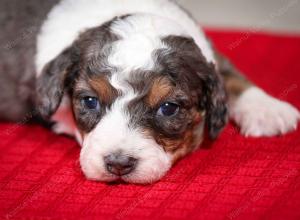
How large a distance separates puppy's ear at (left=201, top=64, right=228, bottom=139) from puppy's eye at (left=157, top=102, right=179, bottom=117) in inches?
12.7

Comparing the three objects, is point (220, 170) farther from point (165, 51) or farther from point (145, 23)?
point (145, 23)

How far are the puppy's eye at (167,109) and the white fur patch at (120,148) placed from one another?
211 mm

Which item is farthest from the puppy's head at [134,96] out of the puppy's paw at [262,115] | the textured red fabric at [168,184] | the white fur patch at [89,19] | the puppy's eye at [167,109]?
the puppy's paw at [262,115]

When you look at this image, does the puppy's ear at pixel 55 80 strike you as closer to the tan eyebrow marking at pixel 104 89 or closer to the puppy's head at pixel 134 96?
the puppy's head at pixel 134 96

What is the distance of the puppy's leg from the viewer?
4217 millimetres

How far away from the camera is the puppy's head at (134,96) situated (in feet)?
11.1

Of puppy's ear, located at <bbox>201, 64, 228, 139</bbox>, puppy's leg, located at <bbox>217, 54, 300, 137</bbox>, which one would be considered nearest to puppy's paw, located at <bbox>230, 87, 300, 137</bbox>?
puppy's leg, located at <bbox>217, 54, 300, 137</bbox>

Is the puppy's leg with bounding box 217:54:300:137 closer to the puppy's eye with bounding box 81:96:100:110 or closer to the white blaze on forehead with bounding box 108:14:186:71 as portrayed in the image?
the white blaze on forehead with bounding box 108:14:186:71

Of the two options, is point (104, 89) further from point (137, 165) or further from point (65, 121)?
point (65, 121)

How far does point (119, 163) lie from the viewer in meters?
3.30

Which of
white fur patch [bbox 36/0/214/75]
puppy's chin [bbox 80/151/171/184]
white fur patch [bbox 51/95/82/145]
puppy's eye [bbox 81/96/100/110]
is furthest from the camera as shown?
white fur patch [bbox 36/0/214/75]

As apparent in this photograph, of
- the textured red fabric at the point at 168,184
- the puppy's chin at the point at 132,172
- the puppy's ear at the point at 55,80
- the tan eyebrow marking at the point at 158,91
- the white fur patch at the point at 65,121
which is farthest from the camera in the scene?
the white fur patch at the point at 65,121

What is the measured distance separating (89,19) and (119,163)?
136 centimetres

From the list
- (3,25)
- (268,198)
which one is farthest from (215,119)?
(3,25)
